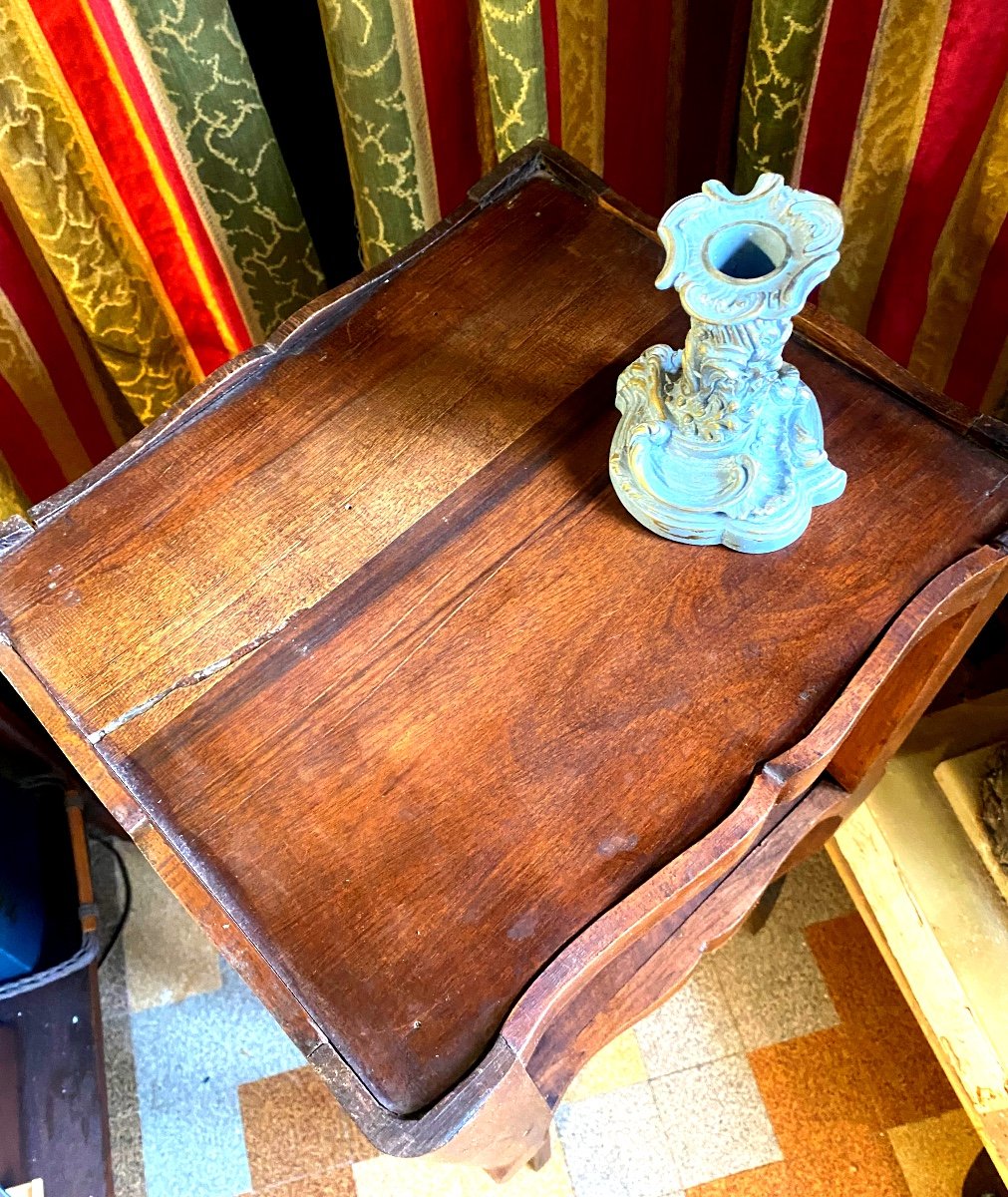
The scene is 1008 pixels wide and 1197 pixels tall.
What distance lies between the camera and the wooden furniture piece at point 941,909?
95 centimetres

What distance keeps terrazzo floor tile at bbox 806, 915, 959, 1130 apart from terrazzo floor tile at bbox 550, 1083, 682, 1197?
0.80 ft

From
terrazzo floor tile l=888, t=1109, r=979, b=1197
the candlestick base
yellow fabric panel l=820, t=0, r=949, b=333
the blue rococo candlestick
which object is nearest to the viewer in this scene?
the blue rococo candlestick

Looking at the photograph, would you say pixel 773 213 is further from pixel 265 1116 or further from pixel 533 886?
pixel 265 1116

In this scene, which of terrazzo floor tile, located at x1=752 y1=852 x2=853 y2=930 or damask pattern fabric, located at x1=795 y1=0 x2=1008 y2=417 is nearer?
damask pattern fabric, located at x1=795 y1=0 x2=1008 y2=417

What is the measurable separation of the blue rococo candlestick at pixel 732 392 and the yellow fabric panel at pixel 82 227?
547 mm

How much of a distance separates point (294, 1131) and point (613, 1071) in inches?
14.9

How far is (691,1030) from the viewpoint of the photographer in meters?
1.28

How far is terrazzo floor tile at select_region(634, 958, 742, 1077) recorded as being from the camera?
1.27m

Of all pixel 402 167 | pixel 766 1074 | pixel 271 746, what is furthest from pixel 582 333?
pixel 766 1074

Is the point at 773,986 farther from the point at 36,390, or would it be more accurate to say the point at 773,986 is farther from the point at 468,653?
the point at 36,390

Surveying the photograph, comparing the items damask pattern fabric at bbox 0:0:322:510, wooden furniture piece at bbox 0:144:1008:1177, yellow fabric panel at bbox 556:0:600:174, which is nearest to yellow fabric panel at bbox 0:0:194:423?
damask pattern fabric at bbox 0:0:322:510

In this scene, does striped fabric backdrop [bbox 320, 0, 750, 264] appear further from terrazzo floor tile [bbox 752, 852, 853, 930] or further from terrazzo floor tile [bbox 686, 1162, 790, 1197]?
terrazzo floor tile [bbox 686, 1162, 790, 1197]

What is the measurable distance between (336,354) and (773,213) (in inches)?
14.7

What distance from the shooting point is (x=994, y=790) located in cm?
101
